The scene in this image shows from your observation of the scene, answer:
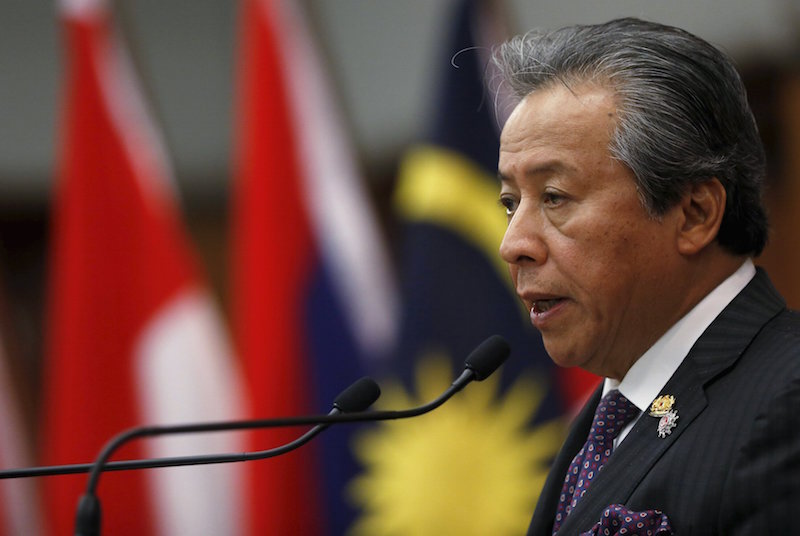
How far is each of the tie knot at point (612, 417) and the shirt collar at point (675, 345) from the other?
2 cm

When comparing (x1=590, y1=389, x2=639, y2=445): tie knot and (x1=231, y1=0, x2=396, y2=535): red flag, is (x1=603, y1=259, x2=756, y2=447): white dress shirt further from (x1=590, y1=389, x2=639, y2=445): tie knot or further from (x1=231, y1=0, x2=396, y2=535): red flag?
(x1=231, y1=0, x2=396, y2=535): red flag

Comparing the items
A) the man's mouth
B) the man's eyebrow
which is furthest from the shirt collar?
the man's eyebrow

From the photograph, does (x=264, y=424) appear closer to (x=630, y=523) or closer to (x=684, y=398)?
(x=630, y=523)

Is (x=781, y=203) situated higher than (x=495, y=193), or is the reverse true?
(x=495, y=193)

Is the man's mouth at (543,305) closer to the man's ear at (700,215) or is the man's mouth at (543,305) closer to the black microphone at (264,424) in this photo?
the black microphone at (264,424)

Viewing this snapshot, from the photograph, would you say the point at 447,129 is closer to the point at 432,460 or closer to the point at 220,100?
the point at 432,460

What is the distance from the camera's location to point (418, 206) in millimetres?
3268

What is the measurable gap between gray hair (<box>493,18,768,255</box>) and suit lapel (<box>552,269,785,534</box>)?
11 cm

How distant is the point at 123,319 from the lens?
364cm

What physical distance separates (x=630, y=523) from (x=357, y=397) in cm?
38

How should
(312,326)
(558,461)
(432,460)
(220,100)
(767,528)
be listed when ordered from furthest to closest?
(220,100)
(312,326)
(432,460)
(558,461)
(767,528)

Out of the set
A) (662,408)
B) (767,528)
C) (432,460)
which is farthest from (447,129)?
(767,528)

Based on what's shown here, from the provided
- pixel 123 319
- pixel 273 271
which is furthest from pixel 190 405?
pixel 273 271

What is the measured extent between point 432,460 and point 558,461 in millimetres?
1398
